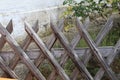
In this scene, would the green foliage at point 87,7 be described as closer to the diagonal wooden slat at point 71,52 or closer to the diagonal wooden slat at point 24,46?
the diagonal wooden slat at point 71,52

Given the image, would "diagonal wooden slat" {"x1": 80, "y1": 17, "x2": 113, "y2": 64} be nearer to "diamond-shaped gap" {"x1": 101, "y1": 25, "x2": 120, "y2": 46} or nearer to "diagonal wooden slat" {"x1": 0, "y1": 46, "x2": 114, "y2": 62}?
"diagonal wooden slat" {"x1": 0, "y1": 46, "x2": 114, "y2": 62}

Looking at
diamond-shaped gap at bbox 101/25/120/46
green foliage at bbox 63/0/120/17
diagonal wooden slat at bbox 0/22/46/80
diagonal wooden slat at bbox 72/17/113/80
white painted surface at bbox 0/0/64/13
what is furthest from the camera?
white painted surface at bbox 0/0/64/13

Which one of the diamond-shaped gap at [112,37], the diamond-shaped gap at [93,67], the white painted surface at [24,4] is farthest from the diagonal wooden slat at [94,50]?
the white painted surface at [24,4]

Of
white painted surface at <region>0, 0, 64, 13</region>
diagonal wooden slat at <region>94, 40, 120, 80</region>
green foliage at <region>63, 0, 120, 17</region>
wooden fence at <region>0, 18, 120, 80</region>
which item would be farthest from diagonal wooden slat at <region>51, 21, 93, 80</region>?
white painted surface at <region>0, 0, 64, 13</region>

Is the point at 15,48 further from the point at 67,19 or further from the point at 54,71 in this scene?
the point at 67,19

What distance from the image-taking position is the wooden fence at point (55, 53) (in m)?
3.84

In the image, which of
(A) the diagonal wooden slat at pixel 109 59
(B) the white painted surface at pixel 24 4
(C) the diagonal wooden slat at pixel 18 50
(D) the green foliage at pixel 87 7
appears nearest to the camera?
(C) the diagonal wooden slat at pixel 18 50

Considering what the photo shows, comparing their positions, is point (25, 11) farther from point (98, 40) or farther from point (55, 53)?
point (98, 40)

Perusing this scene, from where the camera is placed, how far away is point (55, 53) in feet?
13.5

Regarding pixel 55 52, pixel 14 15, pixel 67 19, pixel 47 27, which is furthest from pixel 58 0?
pixel 55 52

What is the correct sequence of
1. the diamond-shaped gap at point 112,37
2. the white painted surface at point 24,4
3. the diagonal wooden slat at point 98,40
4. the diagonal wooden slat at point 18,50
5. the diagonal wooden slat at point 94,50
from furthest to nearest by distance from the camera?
the white painted surface at point 24,4, the diamond-shaped gap at point 112,37, the diagonal wooden slat at point 98,40, the diagonal wooden slat at point 94,50, the diagonal wooden slat at point 18,50

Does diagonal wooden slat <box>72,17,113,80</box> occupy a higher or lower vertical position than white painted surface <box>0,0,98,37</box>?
higher

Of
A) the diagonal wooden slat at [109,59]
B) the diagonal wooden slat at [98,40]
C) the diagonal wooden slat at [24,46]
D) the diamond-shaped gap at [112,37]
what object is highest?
the diagonal wooden slat at [24,46]

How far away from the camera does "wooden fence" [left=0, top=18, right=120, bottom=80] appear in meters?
3.84
